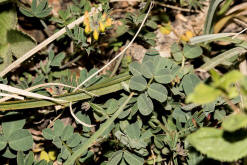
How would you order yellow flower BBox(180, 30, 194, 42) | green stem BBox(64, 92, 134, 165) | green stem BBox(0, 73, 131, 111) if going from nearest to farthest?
1. green stem BBox(64, 92, 134, 165)
2. green stem BBox(0, 73, 131, 111)
3. yellow flower BBox(180, 30, 194, 42)

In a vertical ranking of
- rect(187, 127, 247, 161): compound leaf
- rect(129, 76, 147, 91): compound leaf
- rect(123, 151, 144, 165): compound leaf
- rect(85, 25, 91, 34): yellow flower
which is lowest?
rect(123, 151, 144, 165): compound leaf

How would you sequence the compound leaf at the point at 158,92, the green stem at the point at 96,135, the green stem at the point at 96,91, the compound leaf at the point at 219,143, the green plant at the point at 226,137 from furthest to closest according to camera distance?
the green stem at the point at 96,91 < the compound leaf at the point at 158,92 < the green stem at the point at 96,135 < the compound leaf at the point at 219,143 < the green plant at the point at 226,137

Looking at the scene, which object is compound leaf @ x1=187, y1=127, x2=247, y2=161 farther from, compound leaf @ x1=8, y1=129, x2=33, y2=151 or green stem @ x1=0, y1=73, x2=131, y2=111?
compound leaf @ x1=8, y1=129, x2=33, y2=151

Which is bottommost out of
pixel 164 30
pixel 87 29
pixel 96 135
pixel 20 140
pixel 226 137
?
pixel 20 140

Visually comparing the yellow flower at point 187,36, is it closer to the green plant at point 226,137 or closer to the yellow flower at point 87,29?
the yellow flower at point 87,29

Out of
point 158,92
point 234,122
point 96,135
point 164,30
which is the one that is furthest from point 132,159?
point 164,30

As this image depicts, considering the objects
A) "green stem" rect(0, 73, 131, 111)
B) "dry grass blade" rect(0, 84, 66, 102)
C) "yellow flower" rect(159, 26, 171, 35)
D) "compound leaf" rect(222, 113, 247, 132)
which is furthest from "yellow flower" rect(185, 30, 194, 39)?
"compound leaf" rect(222, 113, 247, 132)

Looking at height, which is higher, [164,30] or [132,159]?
[164,30]

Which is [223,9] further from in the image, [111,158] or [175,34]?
[111,158]

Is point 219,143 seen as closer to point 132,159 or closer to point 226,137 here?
point 226,137

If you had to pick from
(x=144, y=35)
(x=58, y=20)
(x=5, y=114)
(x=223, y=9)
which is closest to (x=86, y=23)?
(x=58, y=20)

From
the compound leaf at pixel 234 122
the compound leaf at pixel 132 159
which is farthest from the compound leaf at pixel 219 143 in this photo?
the compound leaf at pixel 132 159
